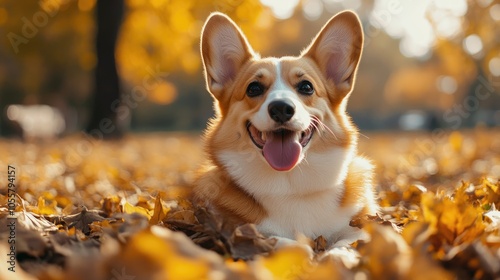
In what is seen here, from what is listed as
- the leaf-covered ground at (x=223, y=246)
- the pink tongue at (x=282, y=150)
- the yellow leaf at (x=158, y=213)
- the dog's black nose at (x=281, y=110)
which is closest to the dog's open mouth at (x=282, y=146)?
the pink tongue at (x=282, y=150)

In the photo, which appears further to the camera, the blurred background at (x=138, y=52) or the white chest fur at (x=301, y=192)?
the blurred background at (x=138, y=52)

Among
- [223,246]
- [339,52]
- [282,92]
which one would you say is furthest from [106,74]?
[223,246]

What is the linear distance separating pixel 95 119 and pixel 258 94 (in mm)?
10272

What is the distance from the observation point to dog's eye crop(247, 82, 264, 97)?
10.4 ft

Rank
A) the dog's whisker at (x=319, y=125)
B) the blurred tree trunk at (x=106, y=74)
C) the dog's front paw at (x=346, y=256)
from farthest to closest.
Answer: the blurred tree trunk at (x=106, y=74) < the dog's whisker at (x=319, y=125) < the dog's front paw at (x=346, y=256)

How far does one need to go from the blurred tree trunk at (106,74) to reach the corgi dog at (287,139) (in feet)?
30.8

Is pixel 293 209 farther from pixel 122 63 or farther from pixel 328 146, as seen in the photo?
pixel 122 63

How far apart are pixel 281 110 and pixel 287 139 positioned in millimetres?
197

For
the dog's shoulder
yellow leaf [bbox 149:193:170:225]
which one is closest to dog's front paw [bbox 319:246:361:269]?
the dog's shoulder

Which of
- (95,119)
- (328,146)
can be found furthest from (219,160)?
(95,119)

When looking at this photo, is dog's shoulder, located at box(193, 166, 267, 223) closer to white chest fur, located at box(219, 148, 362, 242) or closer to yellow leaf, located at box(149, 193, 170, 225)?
white chest fur, located at box(219, 148, 362, 242)

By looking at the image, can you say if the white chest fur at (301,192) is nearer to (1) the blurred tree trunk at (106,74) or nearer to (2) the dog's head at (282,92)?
(2) the dog's head at (282,92)

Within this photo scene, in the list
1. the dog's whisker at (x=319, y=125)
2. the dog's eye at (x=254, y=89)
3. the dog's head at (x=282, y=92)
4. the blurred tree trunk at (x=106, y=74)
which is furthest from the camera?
the blurred tree trunk at (x=106, y=74)

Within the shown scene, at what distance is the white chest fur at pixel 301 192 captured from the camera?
2777mm
